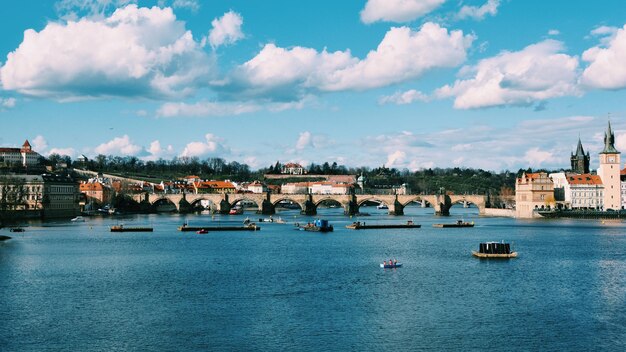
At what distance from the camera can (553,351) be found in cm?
2986

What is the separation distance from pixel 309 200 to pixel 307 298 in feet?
385

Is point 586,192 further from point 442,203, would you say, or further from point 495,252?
point 495,252

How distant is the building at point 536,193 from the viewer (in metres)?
145

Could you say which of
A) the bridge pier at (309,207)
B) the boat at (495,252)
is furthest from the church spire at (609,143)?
the boat at (495,252)

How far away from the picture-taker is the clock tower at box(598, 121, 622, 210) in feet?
469

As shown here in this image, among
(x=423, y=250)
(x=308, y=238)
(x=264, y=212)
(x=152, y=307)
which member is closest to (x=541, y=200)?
(x=264, y=212)

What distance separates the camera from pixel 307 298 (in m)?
41.3

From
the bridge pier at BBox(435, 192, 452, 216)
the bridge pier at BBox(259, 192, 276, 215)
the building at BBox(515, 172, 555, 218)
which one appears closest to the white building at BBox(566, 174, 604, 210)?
the building at BBox(515, 172, 555, 218)

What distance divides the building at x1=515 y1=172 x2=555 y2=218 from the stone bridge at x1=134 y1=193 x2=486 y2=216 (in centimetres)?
966

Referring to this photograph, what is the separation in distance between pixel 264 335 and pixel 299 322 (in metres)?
2.97

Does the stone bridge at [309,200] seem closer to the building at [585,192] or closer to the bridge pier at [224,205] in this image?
the bridge pier at [224,205]

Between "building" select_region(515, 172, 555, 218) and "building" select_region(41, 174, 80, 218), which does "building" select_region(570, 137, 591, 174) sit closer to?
"building" select_region(515, 172, 555, 218)

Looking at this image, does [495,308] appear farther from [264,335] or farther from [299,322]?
[264,335]

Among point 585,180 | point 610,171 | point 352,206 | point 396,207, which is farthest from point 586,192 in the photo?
point 352,206
